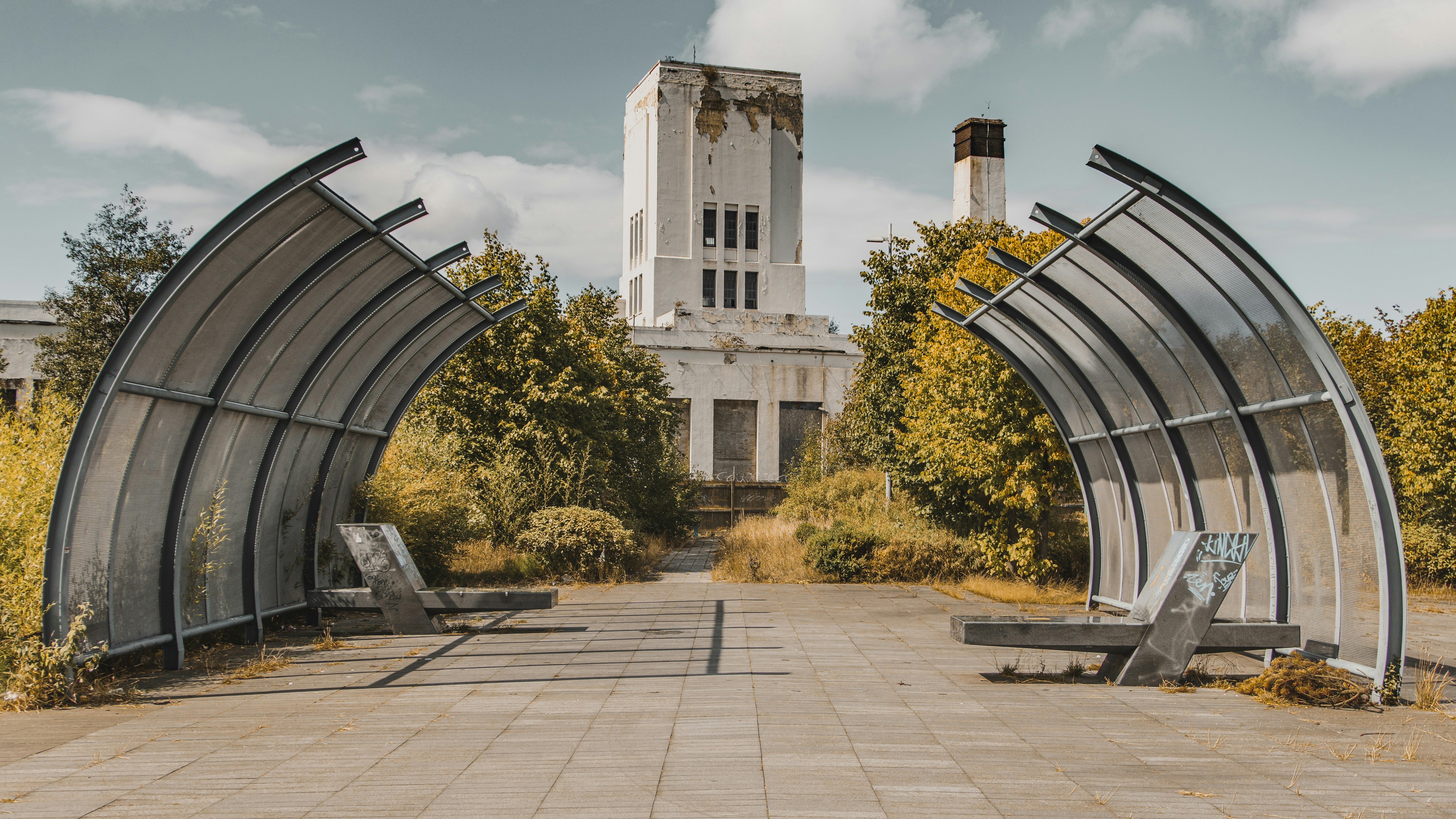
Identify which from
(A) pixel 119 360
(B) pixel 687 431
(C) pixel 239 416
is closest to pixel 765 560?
(C) pixel 239 416

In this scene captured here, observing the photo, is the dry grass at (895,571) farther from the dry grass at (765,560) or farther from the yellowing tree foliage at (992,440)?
the yellowing tree foliage at (992,440)

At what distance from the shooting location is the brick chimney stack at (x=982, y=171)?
26.4 meters

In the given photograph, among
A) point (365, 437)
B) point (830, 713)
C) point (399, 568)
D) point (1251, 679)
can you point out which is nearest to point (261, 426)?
point (399, 568)

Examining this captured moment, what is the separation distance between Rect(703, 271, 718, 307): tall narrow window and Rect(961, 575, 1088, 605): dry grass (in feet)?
99.3

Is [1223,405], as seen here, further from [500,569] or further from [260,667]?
[500,569]

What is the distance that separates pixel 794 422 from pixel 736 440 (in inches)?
96.5

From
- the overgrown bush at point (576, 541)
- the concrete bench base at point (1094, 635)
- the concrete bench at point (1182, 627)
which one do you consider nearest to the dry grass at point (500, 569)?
the overgrown bush at point (576, 541)

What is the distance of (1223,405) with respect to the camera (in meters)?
9.65

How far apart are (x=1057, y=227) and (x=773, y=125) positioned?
130ft

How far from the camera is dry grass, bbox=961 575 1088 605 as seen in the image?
15102 millimetres

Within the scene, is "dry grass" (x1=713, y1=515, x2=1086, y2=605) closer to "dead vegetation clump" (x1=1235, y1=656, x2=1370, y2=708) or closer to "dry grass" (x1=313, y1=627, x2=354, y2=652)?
"dead vegetation clump" (x1=1235, y1=656, x2=1370, y2=708)

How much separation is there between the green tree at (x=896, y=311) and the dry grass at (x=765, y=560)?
284 centimetres

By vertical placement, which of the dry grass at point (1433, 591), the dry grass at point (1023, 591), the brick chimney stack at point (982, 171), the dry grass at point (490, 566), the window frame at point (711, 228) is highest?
the window frame at point (711, 228)

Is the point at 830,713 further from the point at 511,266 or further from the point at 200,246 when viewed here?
the point at 511,266
